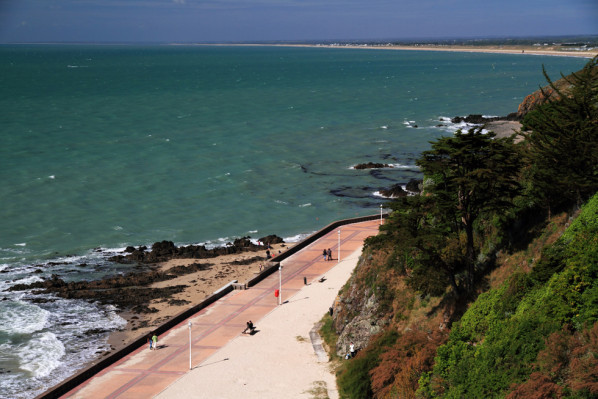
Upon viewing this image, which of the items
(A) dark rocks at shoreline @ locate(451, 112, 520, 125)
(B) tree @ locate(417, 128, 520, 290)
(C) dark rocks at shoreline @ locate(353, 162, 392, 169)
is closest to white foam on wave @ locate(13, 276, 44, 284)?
(B) tree @ locate(417, 128, 520, 290)

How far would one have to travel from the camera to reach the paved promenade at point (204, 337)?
29578mm

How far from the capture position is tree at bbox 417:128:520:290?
85.3 ft

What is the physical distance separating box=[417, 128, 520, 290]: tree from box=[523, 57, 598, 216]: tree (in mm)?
1053

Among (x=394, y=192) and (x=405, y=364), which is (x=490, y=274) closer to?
(x=405, y=364)

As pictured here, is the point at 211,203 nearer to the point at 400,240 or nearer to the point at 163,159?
the point at 163,159

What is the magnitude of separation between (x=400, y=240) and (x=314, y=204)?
36806mm

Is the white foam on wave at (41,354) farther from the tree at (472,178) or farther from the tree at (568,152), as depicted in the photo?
the tree at (568,152)

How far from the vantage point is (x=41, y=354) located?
35188mm

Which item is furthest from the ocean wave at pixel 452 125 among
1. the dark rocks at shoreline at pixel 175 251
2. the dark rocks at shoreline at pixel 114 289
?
the dark rocks at shoreline at pixel 114 289

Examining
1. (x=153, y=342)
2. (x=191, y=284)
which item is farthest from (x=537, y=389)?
(x=191, y=284)

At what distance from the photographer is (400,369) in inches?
984

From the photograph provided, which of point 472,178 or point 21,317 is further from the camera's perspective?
point 21,317

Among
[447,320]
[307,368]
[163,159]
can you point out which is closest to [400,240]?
[447,320]

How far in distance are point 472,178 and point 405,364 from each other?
25.2 feet
